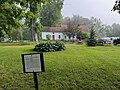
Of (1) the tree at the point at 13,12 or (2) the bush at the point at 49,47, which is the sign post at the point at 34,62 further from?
(2) the bush at the point at 49,47

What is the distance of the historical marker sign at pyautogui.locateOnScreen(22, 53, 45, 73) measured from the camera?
18.4 ft

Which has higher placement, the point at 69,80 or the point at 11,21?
the point at 11,21

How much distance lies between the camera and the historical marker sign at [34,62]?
221 inches

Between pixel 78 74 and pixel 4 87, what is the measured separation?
2.80 metres

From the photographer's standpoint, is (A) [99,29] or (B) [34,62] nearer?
(B) [34,62]

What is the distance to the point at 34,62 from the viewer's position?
5.63m

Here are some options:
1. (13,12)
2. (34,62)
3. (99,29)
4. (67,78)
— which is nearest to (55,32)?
(99,29)

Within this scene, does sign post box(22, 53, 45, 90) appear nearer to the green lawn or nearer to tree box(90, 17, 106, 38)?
the green lawn

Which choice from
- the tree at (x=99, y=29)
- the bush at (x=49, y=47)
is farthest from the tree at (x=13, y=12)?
the tree at (x=99, y=29)

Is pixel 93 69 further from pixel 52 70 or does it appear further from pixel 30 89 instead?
pixel 30 89

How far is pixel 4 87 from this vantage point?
316 inches

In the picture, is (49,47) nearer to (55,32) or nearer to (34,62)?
(34,62)

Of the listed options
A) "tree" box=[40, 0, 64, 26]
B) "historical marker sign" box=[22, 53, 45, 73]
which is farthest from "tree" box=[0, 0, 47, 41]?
"tree" box=[40, 0, 64, 26]

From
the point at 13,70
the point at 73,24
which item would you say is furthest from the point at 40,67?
the point at 73,24
